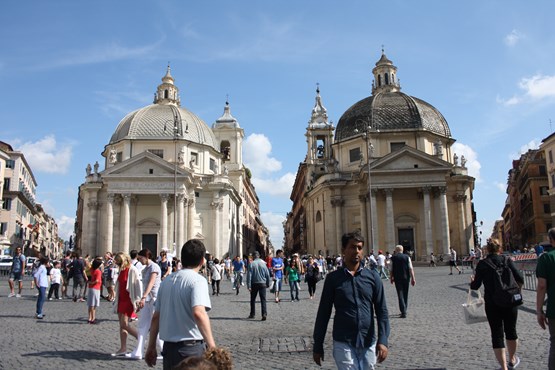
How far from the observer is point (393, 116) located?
173 ft

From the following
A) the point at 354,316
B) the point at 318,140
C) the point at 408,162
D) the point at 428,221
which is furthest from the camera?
the point at 318,140

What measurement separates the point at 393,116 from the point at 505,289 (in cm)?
4752

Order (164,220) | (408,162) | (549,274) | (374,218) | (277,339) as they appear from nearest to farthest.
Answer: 1. (549,274)
2. (277,339)
3. (374,218)
4. (408,162)
5. (164,220)

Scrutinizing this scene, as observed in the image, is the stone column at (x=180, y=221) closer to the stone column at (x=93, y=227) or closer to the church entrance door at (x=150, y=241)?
the church entrance door at (x=150, y=241)

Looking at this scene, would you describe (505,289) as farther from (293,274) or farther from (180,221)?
(180,221)

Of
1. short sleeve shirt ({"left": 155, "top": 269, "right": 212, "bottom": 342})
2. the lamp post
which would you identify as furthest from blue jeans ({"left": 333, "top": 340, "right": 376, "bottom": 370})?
the lamp post

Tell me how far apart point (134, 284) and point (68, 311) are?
8.89 meters

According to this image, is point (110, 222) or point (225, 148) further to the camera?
point (225, 148)

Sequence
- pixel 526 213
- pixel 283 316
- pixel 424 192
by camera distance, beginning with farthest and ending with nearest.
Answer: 1. pixel 526 213
2. pixel 424 192
3. pixel 283 316

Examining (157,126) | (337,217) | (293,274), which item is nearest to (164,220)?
(157,126)

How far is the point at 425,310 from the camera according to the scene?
14.7 meters

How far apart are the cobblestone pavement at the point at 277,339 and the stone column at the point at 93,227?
1355 inches

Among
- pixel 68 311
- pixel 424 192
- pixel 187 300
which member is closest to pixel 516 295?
pixel 187 300

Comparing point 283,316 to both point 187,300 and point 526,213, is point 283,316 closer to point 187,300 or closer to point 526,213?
point 187,300
